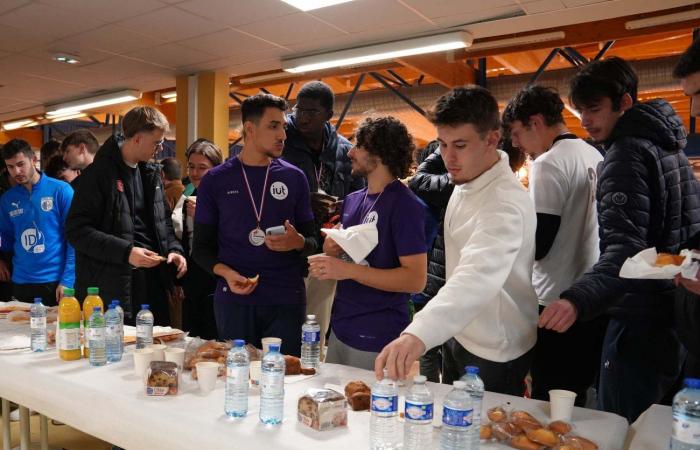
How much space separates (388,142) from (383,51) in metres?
3.68

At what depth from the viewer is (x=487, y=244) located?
1550mm

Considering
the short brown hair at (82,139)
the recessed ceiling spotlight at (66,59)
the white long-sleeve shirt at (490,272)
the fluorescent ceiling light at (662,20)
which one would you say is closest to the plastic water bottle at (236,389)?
the white long-sleeve shirt at (490,272)

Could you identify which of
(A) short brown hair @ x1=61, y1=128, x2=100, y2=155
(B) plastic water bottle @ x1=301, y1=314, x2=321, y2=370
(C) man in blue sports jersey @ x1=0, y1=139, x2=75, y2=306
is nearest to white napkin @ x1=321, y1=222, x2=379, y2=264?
(B) plastic water bottle @ x1=301, y1=314, x2=321, y2=370

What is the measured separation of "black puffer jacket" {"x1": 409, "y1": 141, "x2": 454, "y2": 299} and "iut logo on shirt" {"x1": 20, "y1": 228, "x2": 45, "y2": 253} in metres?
2.45

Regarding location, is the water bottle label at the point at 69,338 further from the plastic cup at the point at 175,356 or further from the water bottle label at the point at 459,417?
the water bottle label at the point at 459,417

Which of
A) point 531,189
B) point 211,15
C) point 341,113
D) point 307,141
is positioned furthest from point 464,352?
point 341,113

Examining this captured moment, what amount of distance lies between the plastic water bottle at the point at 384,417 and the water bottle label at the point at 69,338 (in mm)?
1253

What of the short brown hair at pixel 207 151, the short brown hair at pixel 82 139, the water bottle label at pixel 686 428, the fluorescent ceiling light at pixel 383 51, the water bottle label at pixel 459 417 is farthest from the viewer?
the fluorescent ceiling light at pixel 383 51

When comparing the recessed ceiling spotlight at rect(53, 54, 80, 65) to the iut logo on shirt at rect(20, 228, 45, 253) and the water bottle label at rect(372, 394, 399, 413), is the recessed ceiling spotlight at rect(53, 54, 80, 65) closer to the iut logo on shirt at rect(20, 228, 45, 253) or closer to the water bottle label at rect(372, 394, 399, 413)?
the iut logo on shirt at rect(20, 228, 45, 253)

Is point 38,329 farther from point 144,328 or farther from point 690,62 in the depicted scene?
point 690,62

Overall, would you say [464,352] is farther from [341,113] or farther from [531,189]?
[341,113]

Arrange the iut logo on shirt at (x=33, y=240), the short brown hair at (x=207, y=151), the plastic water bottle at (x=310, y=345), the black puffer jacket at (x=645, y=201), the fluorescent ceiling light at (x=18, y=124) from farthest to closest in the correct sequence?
the fluorescent ceiling light at (x=18, y=124) → the short brown hair at (x=207, y=151) → the iut logo on shirt at (x=33, y=240) → the plastic water bottle at (x=310, y=345) → the black puffer jacket at (x=645, y=201)

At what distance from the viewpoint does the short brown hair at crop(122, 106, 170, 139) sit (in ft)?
9.30

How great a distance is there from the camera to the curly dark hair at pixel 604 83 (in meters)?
1.98
